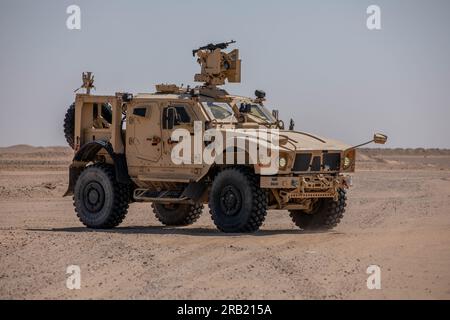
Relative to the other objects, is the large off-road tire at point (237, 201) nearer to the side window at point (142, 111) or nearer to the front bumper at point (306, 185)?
the front bumper at point (306, 185)

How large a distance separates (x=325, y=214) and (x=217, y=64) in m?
3.50

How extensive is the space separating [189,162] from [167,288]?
7.19 metres

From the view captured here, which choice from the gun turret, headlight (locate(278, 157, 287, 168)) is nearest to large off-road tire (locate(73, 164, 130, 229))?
the gun turret

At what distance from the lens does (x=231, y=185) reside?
18.8 metres

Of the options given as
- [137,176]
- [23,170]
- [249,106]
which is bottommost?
[23,170]

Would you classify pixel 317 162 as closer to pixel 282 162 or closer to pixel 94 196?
pixel 282 162

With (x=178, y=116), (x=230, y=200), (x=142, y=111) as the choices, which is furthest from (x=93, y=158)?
(x=230, y=200)

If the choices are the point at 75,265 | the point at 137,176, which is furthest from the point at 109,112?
the point at 75,265

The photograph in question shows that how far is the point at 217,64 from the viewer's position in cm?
2111

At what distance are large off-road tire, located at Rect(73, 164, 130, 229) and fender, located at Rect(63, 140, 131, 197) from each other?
19cm

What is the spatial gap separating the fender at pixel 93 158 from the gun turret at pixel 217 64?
6.80ft

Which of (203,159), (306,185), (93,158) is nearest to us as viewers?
(306,185)
